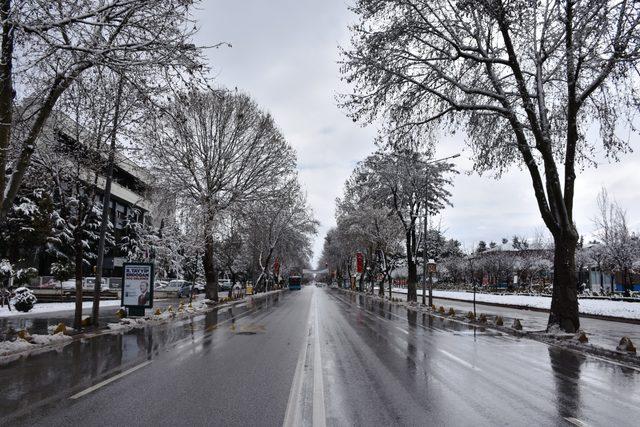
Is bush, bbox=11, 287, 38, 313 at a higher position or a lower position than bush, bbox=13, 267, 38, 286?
lower

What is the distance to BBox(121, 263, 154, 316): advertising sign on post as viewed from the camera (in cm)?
2097

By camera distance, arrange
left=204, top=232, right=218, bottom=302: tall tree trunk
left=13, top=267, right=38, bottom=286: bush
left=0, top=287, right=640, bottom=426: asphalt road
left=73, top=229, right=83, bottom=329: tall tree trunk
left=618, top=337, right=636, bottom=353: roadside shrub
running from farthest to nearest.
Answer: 1. left=204, top=232, right=218, bottom=302: tall tree trunk
2. left=13, top=267, right=38, bottom=286: bush
3. left=73, top=229, right=83, bottom=329: tall tree trunk
4. left=618, top=337, right=636, bottom=353: roadside shrub
5. left=0, top=287, right=640, bottom=426: asphalt road

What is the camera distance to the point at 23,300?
22797 mm

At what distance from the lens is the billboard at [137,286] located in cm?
2097

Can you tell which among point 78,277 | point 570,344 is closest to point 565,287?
point 570,344

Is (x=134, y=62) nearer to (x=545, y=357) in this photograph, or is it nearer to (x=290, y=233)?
(x=545, y=357)

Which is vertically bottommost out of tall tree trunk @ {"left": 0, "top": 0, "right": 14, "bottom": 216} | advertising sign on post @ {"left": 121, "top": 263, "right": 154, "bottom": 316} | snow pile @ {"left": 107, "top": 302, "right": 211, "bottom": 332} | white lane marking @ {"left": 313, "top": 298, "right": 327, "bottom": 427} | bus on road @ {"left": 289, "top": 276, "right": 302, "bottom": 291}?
bus on road @ {"left": 289, "top": 276, "right": 302, "bottom": 291}

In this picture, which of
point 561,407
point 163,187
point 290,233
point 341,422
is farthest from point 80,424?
point 290,233

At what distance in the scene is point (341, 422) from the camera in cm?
611

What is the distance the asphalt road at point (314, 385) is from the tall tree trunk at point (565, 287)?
9.98 ft

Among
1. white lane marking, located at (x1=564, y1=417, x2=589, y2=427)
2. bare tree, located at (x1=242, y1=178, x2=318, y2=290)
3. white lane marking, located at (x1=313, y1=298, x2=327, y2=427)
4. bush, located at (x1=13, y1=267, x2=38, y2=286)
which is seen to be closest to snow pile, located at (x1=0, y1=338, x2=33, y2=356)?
white lane marking, located at (x1=313, y1=298, x2=327, y2=427)

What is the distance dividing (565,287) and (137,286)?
16322 millimetres

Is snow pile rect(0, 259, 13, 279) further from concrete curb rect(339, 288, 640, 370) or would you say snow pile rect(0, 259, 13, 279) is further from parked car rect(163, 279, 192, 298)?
parked car rect(163, 279, 192, 298)

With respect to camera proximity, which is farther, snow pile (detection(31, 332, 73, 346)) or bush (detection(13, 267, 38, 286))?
bush (detection(13, 267, 38, 286))
